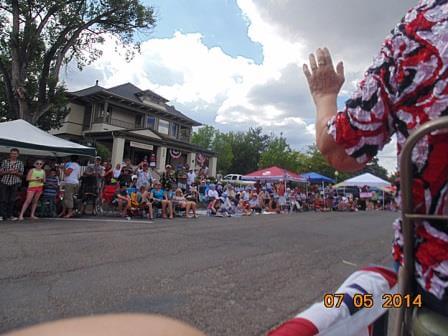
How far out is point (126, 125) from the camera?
102 ft

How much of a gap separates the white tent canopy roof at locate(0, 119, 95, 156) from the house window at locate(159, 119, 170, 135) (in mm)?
23851

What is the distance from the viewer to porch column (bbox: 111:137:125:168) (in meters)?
25.3

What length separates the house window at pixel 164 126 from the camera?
3423 centimetres

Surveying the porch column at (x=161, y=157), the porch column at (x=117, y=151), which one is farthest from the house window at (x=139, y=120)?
the porch column at (x=117, y=151)

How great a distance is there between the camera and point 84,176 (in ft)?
35.7

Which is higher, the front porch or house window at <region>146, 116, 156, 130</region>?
house window at <region>146, 116, 156, 130</region>

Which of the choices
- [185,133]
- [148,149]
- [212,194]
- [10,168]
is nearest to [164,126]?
[185,133]

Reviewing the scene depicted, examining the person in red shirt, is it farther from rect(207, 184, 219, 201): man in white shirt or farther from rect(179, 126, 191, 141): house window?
rect(179, 126, 191, 141): house window

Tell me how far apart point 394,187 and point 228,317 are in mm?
2215

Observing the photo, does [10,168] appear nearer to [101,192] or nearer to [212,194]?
[101,192]

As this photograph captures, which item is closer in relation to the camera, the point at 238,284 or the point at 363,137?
the point at 363,137

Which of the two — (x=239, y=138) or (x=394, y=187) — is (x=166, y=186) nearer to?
(x=394, y=187)

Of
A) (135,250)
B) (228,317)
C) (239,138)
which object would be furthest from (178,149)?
(239,138)

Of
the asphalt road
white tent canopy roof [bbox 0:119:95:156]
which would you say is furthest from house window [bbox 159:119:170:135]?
the asphalt road
